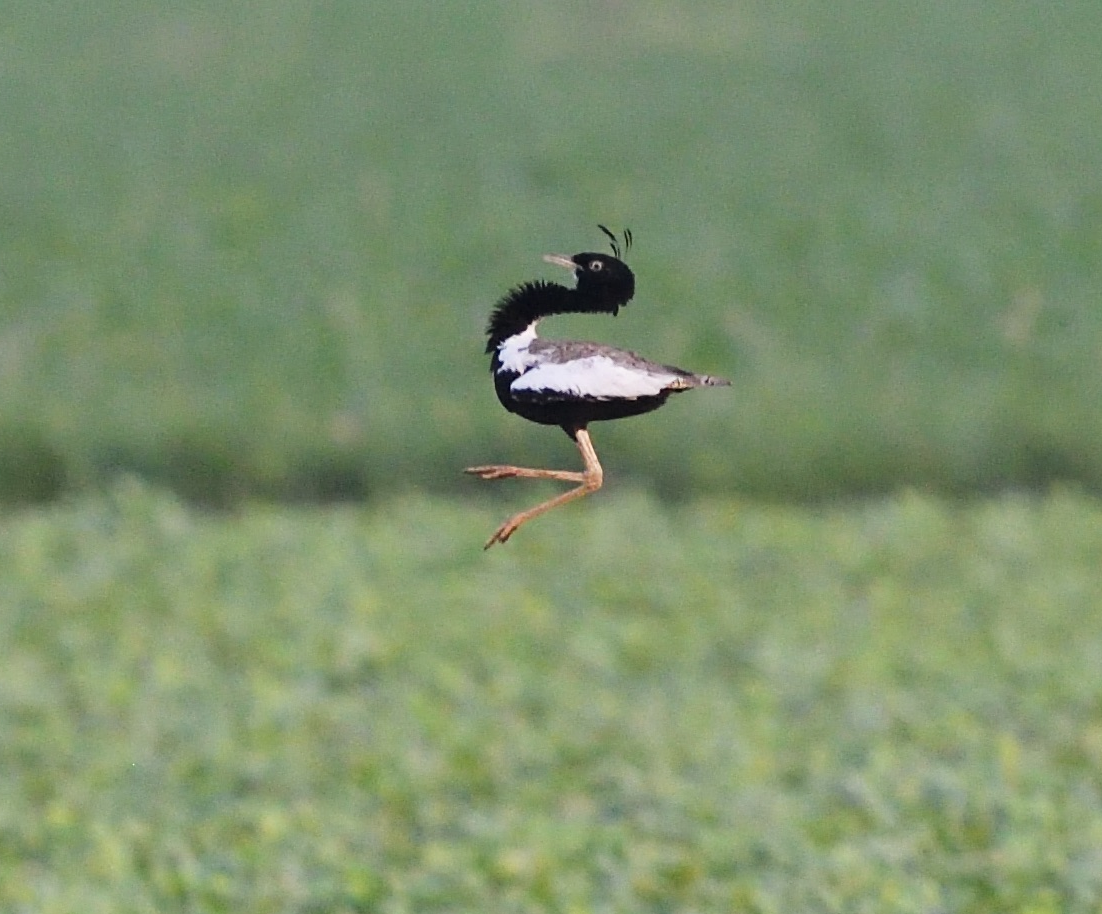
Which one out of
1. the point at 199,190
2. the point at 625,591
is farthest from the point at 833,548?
the point at 199,190

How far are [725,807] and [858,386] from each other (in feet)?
15.4

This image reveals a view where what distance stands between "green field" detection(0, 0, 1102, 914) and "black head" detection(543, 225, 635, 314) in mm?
24

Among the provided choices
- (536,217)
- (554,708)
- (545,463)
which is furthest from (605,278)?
(554,708)

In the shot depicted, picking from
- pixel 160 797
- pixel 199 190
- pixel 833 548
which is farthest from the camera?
pixel 833 548

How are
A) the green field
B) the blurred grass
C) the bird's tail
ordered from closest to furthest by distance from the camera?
the bird's tail, the green field, the blurred grass

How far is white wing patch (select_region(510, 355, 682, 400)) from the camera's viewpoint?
919 mm

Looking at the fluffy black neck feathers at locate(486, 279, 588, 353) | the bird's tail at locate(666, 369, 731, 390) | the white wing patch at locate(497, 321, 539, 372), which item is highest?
the fluffy black neck feathers at locate(486, 279, 588, 353)

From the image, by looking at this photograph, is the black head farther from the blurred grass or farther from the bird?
the blurred grass

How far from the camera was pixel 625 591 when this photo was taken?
11.0 meters

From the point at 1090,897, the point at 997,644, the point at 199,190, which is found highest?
the point at 997,644

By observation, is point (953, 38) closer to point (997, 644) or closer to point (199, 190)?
point (997, 644)

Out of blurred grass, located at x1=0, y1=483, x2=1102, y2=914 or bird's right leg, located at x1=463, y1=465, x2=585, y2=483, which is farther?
blurred grass, located at x1=0, y1=483, x2=1102, y2=914

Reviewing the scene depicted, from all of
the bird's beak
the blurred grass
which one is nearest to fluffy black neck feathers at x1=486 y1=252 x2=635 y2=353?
the bird's beak

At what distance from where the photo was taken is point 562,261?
98cm
